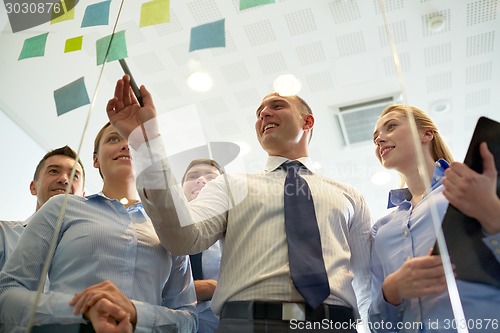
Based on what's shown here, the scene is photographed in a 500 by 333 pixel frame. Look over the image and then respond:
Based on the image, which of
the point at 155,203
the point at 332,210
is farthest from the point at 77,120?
the point at 332,210

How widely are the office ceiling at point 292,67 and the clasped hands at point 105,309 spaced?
2.00ft

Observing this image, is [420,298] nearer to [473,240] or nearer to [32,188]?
[473,240]

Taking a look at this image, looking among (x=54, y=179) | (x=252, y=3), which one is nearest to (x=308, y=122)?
(x=252, y=3)

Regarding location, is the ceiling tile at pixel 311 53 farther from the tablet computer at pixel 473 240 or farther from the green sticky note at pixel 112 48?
the tablet computer at pixel 473 240

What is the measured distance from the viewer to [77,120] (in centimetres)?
181

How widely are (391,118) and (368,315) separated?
0.73 metres

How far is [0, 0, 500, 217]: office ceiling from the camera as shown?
1.89m

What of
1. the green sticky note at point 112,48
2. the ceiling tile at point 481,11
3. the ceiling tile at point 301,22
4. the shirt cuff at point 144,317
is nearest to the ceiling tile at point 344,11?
the ceiling tile at point 301,22

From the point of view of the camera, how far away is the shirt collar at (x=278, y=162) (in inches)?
64.6

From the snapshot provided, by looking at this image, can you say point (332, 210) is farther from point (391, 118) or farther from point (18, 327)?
point (18, 327)

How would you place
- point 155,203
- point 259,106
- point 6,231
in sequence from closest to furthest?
point 155,203, point 6,231, point 259,106

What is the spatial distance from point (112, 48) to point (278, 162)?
84 centimetres

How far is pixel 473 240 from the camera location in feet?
3.71

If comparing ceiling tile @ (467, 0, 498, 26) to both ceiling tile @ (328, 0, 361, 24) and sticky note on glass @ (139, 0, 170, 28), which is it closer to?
ceiling tile @ (328, 0, 361, 24)
